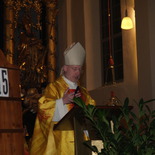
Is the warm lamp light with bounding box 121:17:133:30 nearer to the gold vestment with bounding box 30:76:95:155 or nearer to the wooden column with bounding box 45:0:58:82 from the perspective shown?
the wooden column with bounding box 45:0:58:82

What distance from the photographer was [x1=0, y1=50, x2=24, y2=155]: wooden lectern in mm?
4508

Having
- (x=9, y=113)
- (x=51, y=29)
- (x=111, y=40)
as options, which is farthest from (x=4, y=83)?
(x=51, y=29)

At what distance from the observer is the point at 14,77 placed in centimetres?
469

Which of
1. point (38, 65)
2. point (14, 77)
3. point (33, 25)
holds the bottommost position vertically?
point (14, 77)

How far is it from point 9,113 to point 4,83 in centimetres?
26

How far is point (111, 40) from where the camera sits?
12.4 metres

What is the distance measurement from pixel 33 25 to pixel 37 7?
47 centimetres

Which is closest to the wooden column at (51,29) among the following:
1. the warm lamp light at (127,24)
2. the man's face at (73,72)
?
the warm lamp light at (127,24)

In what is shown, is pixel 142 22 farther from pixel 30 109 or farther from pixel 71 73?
pixel 71 73

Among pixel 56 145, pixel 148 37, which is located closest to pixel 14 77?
pixel 56 145

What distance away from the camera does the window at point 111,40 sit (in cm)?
1196

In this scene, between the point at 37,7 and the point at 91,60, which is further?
the point at 37,7

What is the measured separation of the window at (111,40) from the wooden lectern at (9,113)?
7.16m

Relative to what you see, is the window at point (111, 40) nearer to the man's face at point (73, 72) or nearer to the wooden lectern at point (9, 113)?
the man's face at point (73, 72)
